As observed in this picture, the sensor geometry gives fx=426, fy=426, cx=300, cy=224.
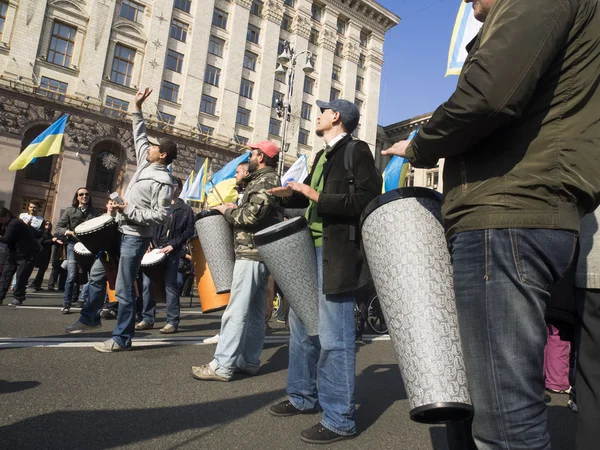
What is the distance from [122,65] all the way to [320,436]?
98.1 feet

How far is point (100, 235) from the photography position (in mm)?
4395

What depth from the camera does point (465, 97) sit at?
1240 millimetres

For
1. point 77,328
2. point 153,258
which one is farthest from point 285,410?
point 153,258

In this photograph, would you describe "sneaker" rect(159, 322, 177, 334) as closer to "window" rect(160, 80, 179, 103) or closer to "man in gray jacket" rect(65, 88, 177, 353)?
"man in gray jacket" rect(65, 88, 177, 353)

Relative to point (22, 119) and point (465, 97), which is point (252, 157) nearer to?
point (465, 97)

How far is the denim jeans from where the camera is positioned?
325cm

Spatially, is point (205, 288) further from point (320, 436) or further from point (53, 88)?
point (53, 88)

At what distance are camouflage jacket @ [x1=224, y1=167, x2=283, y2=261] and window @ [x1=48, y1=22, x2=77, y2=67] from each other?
1074 inches

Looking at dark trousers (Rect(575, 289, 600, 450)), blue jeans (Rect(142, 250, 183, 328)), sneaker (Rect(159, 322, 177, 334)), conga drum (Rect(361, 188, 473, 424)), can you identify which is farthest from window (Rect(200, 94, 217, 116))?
dark trousers (Rect(575, 289, 600, 450))

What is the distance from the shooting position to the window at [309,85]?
35.6m

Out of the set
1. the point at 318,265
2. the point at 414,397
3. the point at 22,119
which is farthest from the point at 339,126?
the point at 22,119

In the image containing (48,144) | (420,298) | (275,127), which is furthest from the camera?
(275,127)

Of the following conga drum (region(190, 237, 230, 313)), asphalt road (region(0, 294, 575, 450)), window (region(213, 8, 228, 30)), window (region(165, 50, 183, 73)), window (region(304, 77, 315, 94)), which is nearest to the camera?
asphalt road (region(0, 294, 575, 450))

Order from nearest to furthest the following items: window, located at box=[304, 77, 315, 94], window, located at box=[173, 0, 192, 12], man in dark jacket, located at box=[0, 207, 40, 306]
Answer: man in dark jacket, located at box=[0, 207, 40, 306] → window, located at box=[173, 0, 192, 12] → window, located at box=[304, 77, 315, 94]
